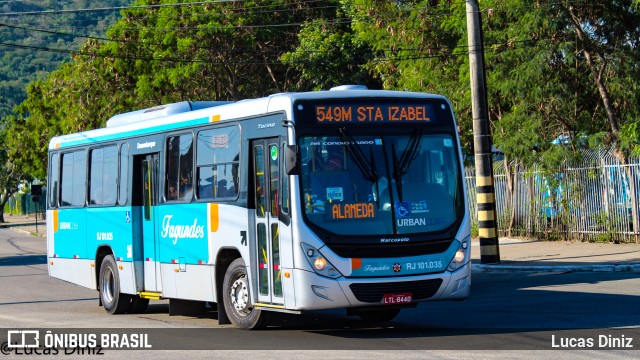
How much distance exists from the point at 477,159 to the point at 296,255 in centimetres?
1135

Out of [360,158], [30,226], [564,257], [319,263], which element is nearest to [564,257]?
[564,257]

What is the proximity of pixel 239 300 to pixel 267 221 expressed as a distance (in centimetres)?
Result: 142

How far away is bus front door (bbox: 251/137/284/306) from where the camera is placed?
13078 mm

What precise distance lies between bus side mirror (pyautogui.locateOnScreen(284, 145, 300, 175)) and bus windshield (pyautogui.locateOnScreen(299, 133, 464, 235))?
22 cm

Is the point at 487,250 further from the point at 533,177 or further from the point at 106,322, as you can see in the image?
the point at 106,322

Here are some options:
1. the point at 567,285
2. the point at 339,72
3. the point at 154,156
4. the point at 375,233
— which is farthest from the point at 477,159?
the point at 339,72

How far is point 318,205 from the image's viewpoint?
497 inches

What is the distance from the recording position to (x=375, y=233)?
41.6ft

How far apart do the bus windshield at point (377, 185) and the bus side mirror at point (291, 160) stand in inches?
8.7

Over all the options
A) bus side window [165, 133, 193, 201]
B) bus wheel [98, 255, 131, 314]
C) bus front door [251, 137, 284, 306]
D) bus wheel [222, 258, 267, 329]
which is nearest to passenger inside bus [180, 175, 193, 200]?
bus side window [165, 133, 193, 201]

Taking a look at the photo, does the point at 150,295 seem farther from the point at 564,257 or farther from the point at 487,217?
the point at 564,257

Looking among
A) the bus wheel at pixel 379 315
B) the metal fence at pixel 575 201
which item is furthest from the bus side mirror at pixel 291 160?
the metal fence at pixel 575 201

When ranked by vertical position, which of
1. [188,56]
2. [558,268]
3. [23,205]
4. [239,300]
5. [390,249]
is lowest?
[558,268]

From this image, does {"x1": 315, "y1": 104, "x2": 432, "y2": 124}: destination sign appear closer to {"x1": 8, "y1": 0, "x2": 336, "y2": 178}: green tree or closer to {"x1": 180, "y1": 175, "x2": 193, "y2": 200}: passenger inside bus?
{"x1": 180, "y1": 175, "x2": 193, "y2": 200}: passenger inside bus
